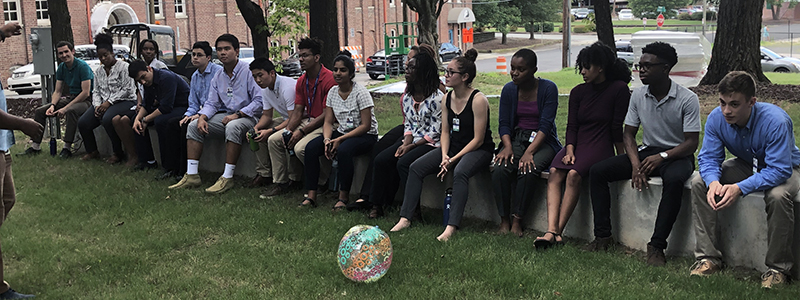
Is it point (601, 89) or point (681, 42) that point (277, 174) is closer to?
point (601, 89)

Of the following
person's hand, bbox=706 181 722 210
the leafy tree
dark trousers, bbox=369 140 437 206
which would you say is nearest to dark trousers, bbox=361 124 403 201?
dark trousers, bbox=369 140 437 206

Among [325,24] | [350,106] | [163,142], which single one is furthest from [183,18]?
[350,106]

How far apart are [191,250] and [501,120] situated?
8.71 feet

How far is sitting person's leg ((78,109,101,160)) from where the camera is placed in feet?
31.6

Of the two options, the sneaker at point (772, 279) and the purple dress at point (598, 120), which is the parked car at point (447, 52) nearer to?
the purple dress at point (598, 120)

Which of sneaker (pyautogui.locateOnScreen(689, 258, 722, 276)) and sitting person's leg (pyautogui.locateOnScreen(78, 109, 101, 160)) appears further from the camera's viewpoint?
sitting person's leg (pyautogui.locateOnScreen(78, 109, 101, 160))

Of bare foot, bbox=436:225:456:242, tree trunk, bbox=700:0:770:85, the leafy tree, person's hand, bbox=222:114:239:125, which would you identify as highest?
the leafy tree

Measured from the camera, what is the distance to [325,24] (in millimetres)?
11859

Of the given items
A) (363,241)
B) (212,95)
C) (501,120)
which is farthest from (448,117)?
(212,95)

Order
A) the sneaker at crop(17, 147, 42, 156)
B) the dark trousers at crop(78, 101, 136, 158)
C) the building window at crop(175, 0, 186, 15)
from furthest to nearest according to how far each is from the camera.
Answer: the building window at crop(175, 0, 186, 15) < the sneaker at crop(17, 147, 42, 156) < the dark trousers at crop(78, 101, 136, 158)

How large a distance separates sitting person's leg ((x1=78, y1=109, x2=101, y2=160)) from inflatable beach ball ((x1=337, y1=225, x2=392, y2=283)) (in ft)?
20.3

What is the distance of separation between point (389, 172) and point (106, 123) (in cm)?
462

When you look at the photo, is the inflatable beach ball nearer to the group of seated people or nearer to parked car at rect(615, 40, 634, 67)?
the group of seated people

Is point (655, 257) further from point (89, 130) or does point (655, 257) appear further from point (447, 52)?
point (447, 52)
